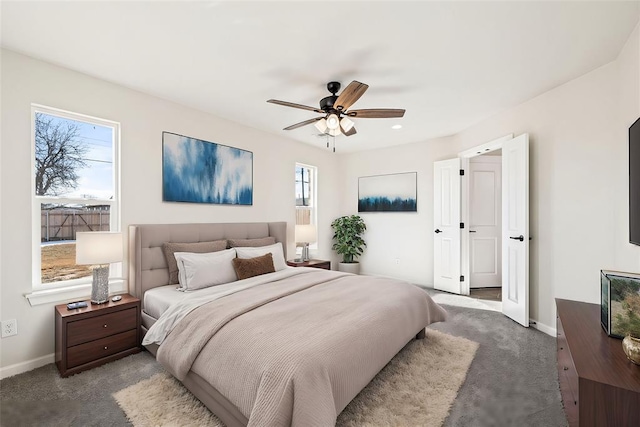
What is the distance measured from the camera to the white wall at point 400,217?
505cm

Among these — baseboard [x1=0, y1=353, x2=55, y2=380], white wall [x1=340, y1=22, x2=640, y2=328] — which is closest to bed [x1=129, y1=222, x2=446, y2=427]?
baseboard [x1=0, y1=353, x2=55, y2=380]

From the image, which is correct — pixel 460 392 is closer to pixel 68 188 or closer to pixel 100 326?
pixel 100 326

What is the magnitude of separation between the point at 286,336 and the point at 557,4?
8.76ft

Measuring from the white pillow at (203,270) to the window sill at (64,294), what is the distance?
64cm

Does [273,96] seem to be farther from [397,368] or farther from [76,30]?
[397,368]

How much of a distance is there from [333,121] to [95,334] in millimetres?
2794

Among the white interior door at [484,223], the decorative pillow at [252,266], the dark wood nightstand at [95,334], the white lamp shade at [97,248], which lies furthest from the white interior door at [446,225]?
the white lamp shade at [97,248]

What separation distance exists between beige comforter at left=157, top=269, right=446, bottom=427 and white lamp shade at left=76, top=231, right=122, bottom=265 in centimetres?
100

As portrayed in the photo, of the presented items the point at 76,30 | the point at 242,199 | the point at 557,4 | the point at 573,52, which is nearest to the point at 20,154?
the point at 76,30

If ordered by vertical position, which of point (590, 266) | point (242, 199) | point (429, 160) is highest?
point (429, 160)

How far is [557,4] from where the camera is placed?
5.91 feet

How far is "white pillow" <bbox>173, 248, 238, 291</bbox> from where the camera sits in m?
2.74

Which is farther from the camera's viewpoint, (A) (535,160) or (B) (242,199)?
(B) (242,199)

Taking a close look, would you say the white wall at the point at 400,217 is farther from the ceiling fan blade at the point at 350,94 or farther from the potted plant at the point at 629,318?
the potted plant at the point at 629,318
